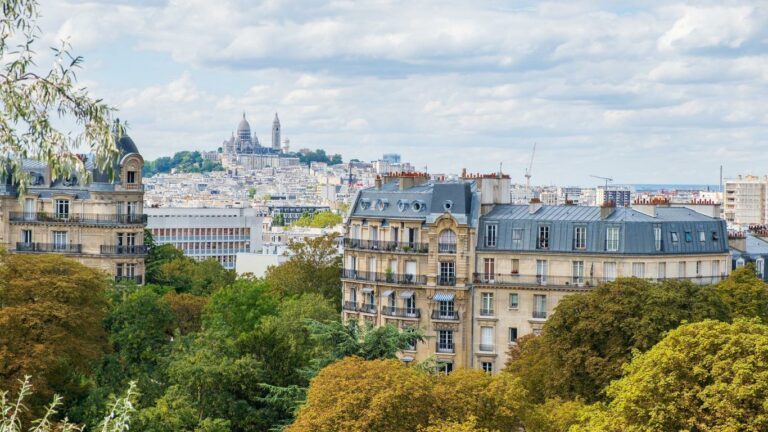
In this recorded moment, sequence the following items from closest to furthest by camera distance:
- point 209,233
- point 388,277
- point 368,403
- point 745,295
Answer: point 368,403, point 745,295, point 388,277, point 209,233

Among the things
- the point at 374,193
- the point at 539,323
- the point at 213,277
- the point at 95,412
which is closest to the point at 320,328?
the point at 95,412

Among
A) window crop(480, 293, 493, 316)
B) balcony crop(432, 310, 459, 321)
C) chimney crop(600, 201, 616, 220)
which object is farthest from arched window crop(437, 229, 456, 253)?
chimney crop(600, 201, 616, 220)

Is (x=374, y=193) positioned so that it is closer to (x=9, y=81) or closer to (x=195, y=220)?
(x=9, y=81)

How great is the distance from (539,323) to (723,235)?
13.1m

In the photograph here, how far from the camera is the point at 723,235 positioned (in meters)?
79.6

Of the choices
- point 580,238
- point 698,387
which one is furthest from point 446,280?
point 698,387

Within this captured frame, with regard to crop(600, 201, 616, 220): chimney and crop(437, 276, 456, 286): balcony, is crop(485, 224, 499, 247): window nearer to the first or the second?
crop(437, 276, 456, 286): balcony

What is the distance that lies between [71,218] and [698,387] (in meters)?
59.5

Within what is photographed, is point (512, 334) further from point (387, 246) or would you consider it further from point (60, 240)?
point (60, 240)

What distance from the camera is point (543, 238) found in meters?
76.8

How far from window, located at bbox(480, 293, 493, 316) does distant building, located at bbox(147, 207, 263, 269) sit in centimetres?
10338

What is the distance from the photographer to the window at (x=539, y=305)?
2980 inches

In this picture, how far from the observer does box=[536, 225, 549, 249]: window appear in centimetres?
7656

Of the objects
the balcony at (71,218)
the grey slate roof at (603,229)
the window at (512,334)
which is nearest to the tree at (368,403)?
the window at (512,334)
